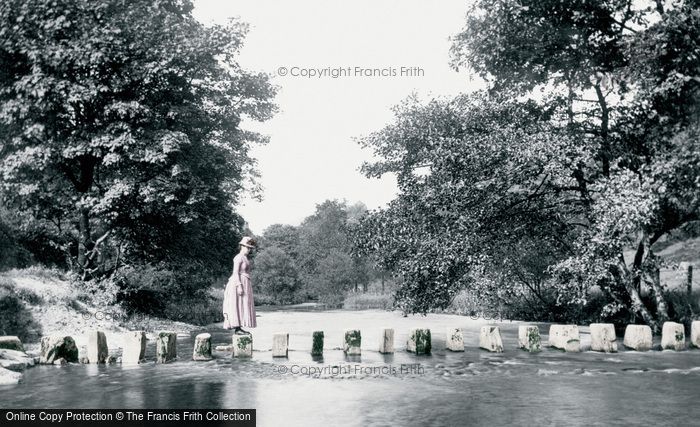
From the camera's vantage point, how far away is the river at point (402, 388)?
9.53 m

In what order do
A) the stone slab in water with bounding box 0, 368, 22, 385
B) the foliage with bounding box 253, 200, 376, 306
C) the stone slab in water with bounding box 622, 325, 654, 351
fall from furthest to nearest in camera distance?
the foliage with bounding box 253, 200, 376, 306
the stone slab in water with bounding box 622, 325, 654, 351
the stone slab in water with bounding box 0, 368, 22, 385

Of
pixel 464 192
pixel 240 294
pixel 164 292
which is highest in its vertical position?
pixel 464 192

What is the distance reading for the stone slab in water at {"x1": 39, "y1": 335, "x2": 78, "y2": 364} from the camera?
49.1 feet

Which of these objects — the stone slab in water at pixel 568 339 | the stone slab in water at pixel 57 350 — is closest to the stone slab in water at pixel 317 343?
the stone slab in water at pixel 57 350

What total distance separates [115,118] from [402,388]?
61.9 ft

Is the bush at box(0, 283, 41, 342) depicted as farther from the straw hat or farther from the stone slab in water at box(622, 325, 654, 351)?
the stone slab in water at box(622, 325, 654, 351)

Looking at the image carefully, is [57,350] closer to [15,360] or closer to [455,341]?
[15,360]

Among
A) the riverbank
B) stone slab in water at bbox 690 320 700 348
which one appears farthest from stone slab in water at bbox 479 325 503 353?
the riverbank

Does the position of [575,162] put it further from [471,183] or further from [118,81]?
[118,81]

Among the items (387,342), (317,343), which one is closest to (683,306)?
(387,342)

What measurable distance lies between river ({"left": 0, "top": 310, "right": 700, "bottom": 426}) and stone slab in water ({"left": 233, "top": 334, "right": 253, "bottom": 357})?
10.9 inches

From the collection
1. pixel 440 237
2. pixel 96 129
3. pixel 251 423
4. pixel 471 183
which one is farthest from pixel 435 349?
pixel 96 129

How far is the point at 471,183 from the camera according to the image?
21.2 m

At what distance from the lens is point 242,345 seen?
15.6 meters
